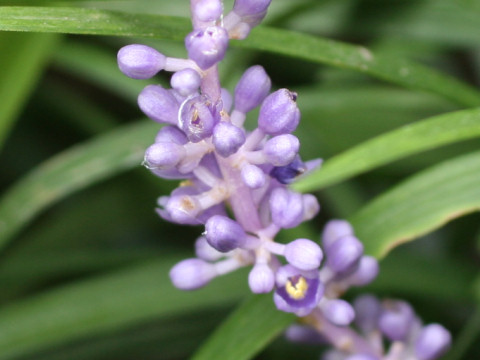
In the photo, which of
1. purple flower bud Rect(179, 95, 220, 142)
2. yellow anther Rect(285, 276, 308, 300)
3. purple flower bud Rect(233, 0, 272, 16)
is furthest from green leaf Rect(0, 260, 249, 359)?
purple flower bud Rect(233, 0, 272, 16)

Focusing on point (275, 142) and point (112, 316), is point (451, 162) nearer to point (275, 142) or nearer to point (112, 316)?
point (275, 142)

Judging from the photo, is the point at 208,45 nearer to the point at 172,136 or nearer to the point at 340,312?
the point at 172,136

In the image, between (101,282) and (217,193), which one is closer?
(217,193)

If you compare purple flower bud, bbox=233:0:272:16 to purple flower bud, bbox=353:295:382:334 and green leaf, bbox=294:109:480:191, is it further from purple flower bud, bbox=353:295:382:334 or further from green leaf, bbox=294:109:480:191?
purple flower bud, bbox=353:295:382:334

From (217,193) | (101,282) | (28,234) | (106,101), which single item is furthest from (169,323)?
(217,193)

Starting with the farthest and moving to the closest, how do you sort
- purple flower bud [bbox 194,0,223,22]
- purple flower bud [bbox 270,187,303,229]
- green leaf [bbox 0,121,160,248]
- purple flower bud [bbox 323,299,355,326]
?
green leaf [bbox 0,121,160,248] < purple flower bud [bbox 323,299,355,326] < purple flower bud [bbox 270,187,303,229] < purple flower bud [bbox 194,0,223,22]

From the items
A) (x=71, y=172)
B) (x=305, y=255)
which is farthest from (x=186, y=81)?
(x=71, y=172)

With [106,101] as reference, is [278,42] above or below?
below
